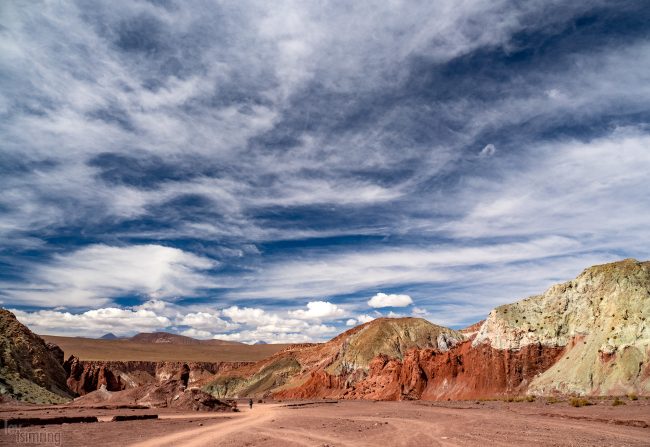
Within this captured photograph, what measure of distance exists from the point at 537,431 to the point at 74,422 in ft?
100

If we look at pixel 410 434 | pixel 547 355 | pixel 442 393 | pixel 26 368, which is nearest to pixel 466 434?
pixel 410 434

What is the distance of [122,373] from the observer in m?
132

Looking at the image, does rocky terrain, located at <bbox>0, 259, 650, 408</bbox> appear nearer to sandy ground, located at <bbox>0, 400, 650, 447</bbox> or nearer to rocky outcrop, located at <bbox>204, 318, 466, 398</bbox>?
rocky outcrop, located at <bbox>204, 318, 466, 398</bbox>

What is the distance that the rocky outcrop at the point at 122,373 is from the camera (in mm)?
102188

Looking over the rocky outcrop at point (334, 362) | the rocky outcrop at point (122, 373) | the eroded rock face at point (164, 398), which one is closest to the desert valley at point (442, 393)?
the eroded rock face at point (164, 398)

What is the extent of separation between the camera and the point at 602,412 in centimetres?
3181

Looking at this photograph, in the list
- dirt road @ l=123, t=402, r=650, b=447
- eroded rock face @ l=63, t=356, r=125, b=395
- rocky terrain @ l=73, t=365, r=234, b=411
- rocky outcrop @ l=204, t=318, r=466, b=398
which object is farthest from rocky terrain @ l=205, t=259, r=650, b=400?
eroded rock face @ l=63, t=356, r=125, b=395

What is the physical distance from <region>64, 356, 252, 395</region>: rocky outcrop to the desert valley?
48 cm

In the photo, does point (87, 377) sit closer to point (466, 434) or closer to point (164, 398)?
point (164, 398)

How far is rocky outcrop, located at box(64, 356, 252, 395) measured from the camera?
102 metres

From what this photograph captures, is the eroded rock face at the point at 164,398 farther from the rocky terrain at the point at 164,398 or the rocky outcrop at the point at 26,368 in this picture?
the rocky outcrop at the point at 26,368

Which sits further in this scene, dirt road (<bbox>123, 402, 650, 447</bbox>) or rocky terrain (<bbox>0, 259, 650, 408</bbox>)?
rocky terrain (<bbox>0, 259, 650, 408</bbox>)

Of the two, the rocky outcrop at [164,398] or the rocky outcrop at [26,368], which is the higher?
the rocky outcrop at [26,368]

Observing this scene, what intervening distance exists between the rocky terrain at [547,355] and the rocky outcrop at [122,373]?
128 feet
